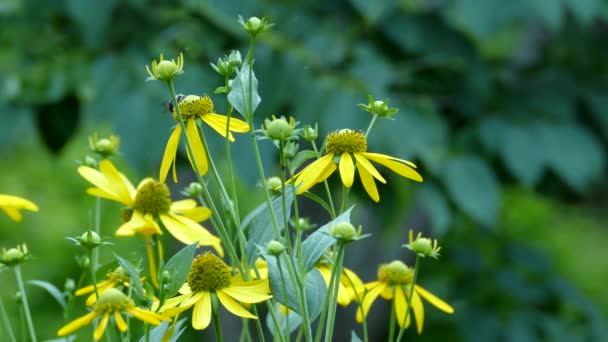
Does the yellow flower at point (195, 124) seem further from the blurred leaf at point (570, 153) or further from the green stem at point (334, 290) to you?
the blurred leaf at point (570, 153)

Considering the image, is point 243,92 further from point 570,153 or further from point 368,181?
point 570,153

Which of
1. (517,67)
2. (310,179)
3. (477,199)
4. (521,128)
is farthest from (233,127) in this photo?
(517,67)

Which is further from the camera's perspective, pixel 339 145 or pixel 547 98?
pixel 547 98

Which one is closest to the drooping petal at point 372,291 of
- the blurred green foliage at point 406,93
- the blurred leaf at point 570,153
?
the blurred green foliage at point 406,93

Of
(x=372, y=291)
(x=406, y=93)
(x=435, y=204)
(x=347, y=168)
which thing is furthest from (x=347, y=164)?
(x=406, y=93)

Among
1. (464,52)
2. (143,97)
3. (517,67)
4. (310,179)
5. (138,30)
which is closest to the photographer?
(310,179)

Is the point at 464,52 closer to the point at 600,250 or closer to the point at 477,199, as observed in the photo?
the point at 477,199
